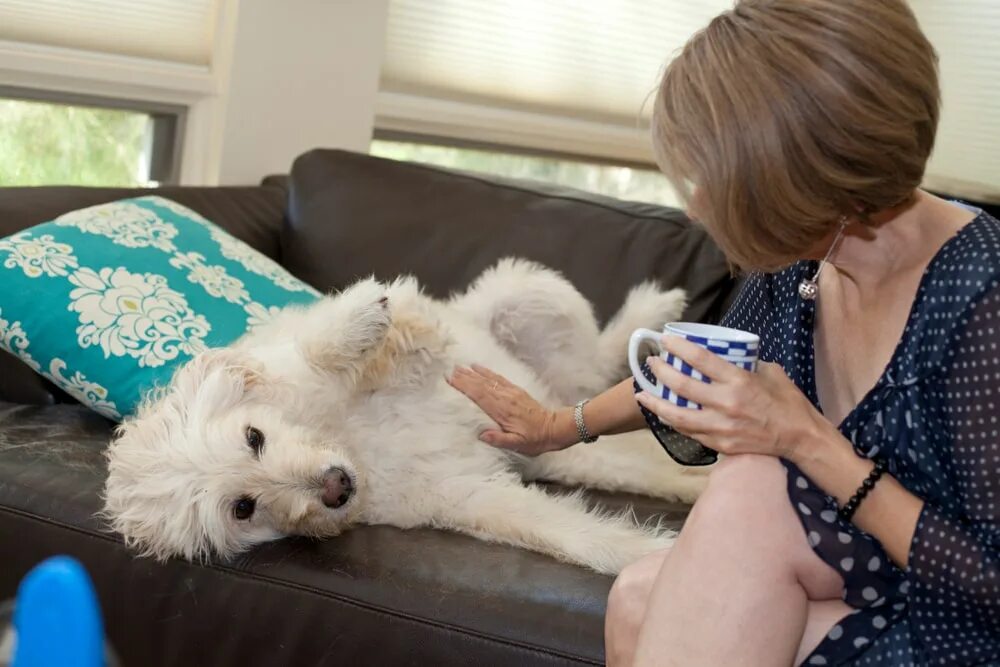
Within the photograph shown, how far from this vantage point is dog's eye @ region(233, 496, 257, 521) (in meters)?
1.86

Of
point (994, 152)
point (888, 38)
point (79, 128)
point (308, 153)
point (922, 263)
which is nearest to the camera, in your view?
point (888, 38)

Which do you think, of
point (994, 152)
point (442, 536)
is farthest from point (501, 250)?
point (994, 152)

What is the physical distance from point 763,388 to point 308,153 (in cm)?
195

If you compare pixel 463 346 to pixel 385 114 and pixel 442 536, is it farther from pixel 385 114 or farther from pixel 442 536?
pixel 385 114

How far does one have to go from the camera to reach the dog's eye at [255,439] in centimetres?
194

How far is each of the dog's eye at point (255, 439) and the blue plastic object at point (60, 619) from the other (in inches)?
45.9

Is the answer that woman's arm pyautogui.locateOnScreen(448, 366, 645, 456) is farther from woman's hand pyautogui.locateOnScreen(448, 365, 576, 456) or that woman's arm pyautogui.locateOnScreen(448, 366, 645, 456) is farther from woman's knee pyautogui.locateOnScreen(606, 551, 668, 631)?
woman's knee pyautogui.locateOnScreen(606, 551, 668, 631)

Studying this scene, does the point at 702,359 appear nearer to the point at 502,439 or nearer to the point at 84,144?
the point at 502,439

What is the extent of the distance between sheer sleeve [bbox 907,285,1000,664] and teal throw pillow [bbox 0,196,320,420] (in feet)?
4.80

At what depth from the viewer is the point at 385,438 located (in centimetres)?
216

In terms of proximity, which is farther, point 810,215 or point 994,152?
point 994,152

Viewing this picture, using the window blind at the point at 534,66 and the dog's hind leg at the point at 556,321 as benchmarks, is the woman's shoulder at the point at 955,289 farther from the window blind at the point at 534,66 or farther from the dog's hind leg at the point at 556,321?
the window blind at the point at 534,66

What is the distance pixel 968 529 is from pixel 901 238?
41cm

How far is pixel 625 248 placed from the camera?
2828 mm
